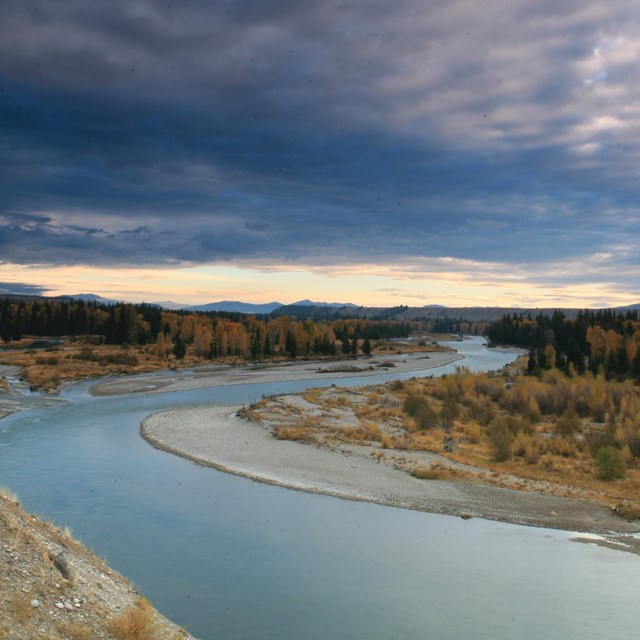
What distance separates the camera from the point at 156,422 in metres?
42.0

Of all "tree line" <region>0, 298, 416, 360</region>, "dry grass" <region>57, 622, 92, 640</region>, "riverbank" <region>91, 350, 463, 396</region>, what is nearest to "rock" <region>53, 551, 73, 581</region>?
"dry grass" <region>57, 622, 92, 640</region>

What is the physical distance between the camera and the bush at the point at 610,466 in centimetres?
2717

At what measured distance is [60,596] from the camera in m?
12.0

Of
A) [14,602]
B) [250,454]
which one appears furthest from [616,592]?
[250,454]

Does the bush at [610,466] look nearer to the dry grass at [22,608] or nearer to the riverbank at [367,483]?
the riverbank at [367,483]

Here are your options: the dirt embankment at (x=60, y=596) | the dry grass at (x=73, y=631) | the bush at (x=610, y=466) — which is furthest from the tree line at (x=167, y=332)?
the dry grass at (x=73, y=631)

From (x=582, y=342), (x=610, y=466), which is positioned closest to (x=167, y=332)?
(x=582, y=342)

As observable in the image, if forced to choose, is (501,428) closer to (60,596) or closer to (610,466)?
(610,466)

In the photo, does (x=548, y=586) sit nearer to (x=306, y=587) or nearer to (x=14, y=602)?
(x=306, y=587)

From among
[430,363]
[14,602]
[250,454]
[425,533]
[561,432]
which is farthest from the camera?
[430,363]

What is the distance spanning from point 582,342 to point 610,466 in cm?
8680

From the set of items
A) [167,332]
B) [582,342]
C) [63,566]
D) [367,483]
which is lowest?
[367,483]

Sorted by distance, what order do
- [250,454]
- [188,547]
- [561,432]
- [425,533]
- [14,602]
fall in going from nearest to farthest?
[14,602]
[188,547]
[425,533]
[250,454]
[561,432]

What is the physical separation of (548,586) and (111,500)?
16.0 m
